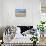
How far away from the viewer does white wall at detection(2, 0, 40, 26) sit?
16.2ft

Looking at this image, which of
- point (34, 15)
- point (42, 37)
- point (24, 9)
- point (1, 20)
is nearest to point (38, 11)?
point (34, 15)

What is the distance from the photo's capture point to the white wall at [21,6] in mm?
4930

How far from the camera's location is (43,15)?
4.92 metres

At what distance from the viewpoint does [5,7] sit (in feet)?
16.4

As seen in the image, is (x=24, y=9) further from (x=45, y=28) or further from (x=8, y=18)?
(x=45, y=28)

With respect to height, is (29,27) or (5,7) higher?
(5,7)

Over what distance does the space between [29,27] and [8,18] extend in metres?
0.89

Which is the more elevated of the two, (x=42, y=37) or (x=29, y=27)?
(x=29, y=27)

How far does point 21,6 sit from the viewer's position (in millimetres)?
4977

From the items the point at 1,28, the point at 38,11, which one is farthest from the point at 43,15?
the point at 1,28

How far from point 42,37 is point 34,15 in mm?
905

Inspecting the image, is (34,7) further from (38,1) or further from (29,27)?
(29,27)

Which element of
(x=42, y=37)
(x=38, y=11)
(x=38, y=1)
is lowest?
(x=42, y=37)

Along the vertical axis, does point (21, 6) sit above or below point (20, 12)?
above
